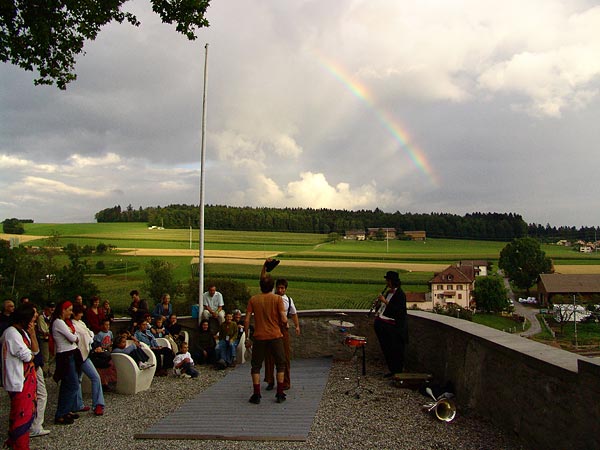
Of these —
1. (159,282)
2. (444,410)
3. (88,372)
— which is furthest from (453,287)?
(88,372)

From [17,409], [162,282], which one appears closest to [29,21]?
[17,409]

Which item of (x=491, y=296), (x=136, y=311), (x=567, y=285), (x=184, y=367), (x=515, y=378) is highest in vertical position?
(x=515, y=378)

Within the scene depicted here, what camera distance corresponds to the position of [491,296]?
2527 inches

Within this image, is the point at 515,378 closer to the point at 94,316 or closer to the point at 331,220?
the point at 94,316

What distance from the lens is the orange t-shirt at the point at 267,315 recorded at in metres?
7.15

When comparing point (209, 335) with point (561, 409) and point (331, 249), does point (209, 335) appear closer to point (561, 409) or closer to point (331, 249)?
point (561, 409)

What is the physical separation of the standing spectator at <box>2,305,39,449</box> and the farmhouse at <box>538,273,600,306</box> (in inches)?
2868

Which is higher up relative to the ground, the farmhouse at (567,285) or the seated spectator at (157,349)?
the seated spectator at (157,349)

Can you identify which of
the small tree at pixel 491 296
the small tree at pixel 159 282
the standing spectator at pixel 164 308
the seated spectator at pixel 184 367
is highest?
the standing spectator at pixel 164 308

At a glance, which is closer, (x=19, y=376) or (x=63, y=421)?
(x=19, y=376)

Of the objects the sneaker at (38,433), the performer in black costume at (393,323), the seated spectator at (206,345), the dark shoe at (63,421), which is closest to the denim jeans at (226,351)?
the seated spectator at (206,345)

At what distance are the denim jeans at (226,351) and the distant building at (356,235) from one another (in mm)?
74767

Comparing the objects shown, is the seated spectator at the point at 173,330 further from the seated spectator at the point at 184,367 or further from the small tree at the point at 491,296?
the small tree at the point at 491,296

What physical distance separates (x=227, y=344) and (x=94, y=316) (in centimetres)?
257
